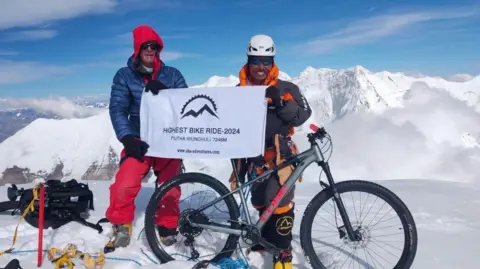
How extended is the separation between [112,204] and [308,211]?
7.86 feet

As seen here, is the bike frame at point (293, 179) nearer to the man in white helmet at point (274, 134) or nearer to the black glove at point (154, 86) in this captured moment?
the man in white helmet at point (274, 134)

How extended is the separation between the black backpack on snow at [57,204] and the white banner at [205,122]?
72.6 inches

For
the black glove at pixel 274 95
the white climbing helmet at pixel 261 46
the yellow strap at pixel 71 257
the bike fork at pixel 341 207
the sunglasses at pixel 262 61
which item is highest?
the white climbing helmet at pixel 261 46

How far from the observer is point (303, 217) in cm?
417

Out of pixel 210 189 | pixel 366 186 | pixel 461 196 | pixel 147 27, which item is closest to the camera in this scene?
pixel 366 186

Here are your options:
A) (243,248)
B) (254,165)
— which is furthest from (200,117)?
(243,248)

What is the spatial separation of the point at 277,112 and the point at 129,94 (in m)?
2.01

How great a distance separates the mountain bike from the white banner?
308 mm

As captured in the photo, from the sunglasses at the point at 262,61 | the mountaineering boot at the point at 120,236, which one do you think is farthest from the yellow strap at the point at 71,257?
the sunglasses at the point at 262,61

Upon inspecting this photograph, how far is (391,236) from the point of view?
527cm

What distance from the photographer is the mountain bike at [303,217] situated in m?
3.98

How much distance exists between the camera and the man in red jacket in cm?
477

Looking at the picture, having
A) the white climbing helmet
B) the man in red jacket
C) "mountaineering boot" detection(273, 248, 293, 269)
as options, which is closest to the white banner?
the man in red jacket

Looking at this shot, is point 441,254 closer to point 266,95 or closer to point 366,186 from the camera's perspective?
point 366,186
